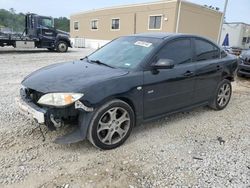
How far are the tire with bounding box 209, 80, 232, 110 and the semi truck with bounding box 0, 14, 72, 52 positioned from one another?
13878mm

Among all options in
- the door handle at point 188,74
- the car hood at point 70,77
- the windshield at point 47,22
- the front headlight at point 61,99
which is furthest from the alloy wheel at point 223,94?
the windshield at point 47,22

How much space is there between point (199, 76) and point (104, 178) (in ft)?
8.65

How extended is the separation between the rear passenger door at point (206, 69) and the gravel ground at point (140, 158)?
597 mm

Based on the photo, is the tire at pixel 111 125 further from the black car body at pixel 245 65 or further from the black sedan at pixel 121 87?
the black car body at pixel 245 65

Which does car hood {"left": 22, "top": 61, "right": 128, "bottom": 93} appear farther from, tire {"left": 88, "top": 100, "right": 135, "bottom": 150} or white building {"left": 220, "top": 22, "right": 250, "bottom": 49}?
white building {"left": 220, "top": 22, "right": 250, "bottom": 49}

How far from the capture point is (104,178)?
2758 mm

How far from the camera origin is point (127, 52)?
4.00 metres

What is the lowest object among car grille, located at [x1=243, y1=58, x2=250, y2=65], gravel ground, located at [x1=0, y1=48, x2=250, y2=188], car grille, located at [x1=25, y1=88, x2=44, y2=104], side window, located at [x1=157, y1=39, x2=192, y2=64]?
gravel ground, located at [x1=0, y1=48, x2=250, y2=188]

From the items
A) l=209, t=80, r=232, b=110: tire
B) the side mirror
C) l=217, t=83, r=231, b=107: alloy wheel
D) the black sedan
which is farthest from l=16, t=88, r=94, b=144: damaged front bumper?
l=217, t=83, r=231, b=107: alloy wheel

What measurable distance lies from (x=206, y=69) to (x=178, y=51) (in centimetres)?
79

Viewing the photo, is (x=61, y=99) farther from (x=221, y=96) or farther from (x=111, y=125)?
(x=221, y=96)

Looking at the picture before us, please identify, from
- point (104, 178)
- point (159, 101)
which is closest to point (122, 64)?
point (159, 101)

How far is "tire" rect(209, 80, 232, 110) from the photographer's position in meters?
5.06

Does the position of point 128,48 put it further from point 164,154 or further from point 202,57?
point 164,154
